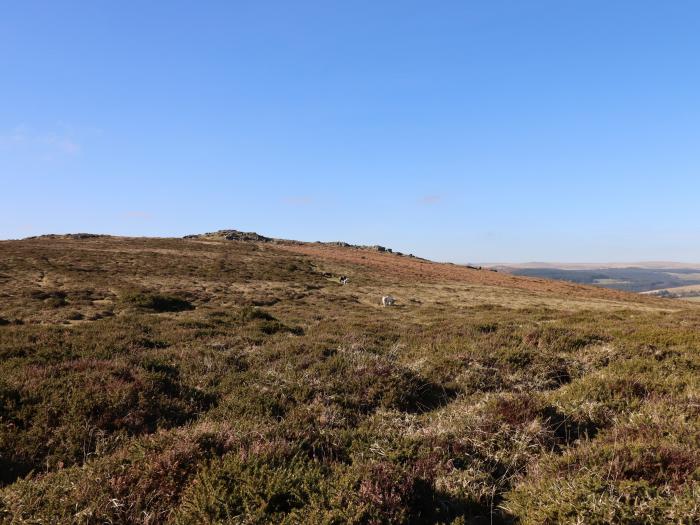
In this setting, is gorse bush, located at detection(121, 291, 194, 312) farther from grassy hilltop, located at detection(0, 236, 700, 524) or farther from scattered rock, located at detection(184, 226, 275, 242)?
scattered rock, located at detection(184, 226, 275, 242)

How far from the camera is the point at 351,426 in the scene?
6570mm

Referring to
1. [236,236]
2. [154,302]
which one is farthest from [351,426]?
[236,236]

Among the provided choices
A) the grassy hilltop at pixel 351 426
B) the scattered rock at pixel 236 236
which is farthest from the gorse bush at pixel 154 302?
the scattered rock at pixel 236 236

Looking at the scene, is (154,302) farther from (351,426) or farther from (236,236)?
(236,236)

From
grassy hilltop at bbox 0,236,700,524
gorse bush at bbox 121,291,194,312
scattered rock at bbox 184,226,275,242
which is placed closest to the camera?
grassy hilltop at bbox 0,236,700,524

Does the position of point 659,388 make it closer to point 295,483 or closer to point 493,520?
point 493,520

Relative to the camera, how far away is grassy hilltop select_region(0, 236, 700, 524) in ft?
13.1

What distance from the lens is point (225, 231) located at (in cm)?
10494

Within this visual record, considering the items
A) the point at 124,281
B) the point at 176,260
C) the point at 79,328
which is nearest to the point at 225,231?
the point at 176,260

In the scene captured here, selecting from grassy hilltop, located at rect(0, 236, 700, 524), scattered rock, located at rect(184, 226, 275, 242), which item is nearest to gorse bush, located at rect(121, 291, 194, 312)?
grassy hilltop, located at rect(0, 236, 700, 524)

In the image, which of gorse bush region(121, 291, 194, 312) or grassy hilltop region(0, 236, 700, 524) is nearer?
grassy hilltop region(0, 236, 700, 524)

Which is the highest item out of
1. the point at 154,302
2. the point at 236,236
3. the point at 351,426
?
the point at 236,236

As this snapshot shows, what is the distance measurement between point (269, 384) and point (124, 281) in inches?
1162

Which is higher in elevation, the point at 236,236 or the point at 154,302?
the point at 236,236
